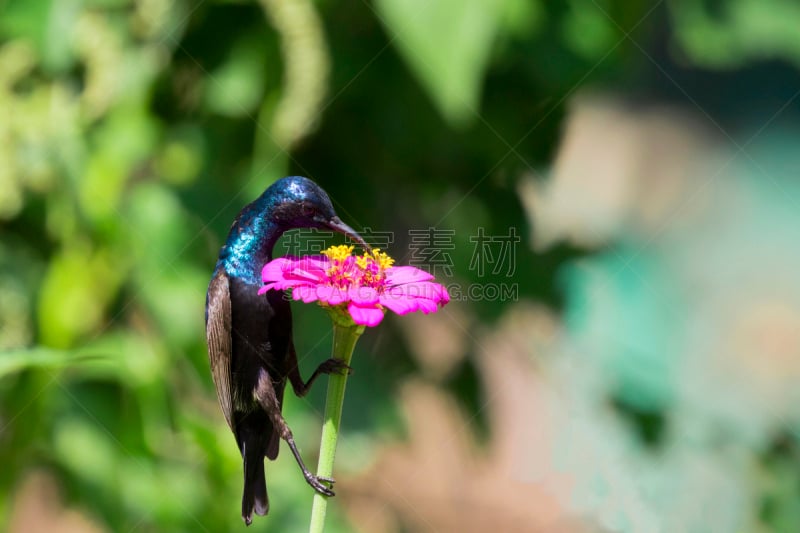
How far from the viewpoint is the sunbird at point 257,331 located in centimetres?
19

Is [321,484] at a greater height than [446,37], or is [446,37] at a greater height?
[446,37]

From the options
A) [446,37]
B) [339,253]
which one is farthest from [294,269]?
[446,37]

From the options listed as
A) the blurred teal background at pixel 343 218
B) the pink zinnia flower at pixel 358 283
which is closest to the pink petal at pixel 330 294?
the pink zinnia flower at pixel 358 283

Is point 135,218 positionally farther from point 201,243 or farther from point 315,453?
point 315,453

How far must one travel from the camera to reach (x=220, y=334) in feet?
0.65

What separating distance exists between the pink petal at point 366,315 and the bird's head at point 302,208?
0.6 inches

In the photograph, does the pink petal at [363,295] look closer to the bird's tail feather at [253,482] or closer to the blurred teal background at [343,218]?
the bird's tail feather at [253,482]

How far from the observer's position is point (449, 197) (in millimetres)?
795

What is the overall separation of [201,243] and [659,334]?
769 millimetres

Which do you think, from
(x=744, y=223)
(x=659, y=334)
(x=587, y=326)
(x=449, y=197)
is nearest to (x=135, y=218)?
(x=449, y=197)

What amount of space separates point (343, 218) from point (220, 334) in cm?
38

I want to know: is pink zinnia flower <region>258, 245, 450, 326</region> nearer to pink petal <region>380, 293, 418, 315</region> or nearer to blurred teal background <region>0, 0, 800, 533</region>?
pink petal <region>380, 293, 418, 315</region>

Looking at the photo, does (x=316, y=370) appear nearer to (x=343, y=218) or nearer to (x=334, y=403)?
(x=334, y=403)

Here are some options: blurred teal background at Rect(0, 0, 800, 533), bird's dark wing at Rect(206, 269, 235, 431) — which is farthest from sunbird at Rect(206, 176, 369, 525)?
blurred teal background at Rect(0, 0, 800, 533)
